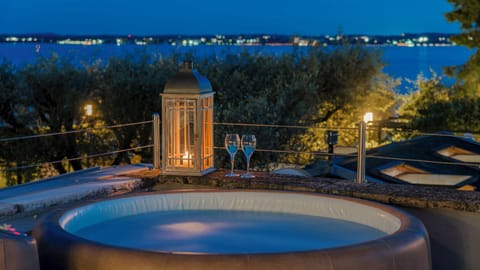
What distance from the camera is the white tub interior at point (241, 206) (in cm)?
455

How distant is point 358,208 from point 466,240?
2.86ft

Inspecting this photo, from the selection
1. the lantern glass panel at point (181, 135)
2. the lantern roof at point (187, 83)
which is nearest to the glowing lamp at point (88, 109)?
the lantern glass panel at point (181, 135)

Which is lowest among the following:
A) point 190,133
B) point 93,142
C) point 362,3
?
point 93,142

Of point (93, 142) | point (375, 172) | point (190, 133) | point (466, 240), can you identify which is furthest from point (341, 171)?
point (93, 142)

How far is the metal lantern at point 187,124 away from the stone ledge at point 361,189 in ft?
0.45

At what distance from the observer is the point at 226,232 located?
4.41 metres

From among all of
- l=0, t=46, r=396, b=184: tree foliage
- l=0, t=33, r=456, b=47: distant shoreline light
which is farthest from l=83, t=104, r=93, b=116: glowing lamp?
l=0, t=33, r=456, b=47: distant shoreline light

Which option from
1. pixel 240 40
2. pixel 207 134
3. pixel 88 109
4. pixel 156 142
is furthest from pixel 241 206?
pixel 240 40

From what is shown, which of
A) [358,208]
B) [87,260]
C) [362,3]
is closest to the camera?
[87,260]

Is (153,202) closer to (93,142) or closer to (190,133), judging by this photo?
(190,133)

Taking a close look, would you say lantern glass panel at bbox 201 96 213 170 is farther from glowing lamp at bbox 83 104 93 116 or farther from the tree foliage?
glowing lamp at bbox 83 104 93 116

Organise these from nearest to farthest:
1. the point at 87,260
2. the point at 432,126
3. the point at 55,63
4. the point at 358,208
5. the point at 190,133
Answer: the point at 87,260 → the point at 358,208 → the point at 190,133 → the point at 55,63 → the point at 432,126

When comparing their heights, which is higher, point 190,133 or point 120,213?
point 190,133

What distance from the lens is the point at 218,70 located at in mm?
16047
